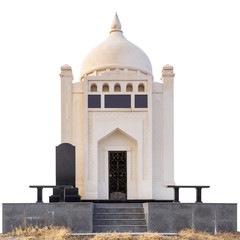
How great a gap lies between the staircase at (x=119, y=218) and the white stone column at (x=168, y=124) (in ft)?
12.9

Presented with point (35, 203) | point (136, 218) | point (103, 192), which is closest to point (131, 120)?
point (103, 192)

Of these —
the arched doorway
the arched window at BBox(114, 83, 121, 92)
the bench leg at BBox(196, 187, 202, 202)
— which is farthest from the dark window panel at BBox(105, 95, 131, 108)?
the bench leg at BBox(196, 187, 202, 202)

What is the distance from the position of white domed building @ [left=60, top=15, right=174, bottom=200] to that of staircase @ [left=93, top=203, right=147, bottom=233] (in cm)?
290

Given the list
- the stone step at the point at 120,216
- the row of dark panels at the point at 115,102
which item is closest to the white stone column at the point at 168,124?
the row of dark panels at the point at 115,102

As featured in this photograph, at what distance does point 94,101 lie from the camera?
18281 mm

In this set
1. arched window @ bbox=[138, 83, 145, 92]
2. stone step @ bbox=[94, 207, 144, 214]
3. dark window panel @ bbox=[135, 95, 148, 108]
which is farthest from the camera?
arched window @ bbox=[138, 83, 145, 92]

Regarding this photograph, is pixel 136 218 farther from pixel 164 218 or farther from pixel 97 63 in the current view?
pixel 97 63

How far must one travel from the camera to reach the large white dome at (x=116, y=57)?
2006 centimetres

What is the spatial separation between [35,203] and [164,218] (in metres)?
5.07

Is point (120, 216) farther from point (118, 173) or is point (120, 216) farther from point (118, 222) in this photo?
point (118, 173)

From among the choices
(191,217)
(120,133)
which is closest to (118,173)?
(120,133)

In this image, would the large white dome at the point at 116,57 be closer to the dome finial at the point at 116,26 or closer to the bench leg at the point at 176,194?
the dome finial at the point at 116,26

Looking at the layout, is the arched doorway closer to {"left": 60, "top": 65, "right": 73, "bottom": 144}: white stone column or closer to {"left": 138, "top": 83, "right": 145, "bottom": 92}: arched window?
{"left": 60, "top": 65, "right": 73, "bottom": 144}: white stone column

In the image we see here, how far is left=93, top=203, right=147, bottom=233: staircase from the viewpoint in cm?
1342
